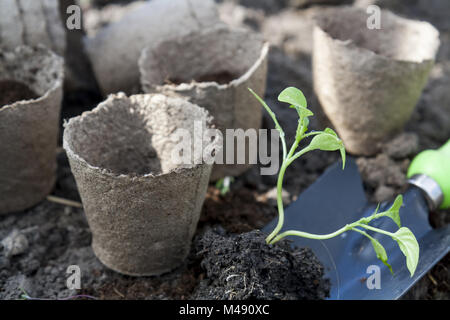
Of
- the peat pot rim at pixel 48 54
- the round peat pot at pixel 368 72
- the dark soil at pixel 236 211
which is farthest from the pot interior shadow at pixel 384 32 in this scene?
the peat pot rim at pixel 48 54

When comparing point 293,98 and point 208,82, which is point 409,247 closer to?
point 293,98

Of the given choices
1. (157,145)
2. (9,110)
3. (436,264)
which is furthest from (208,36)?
(436,264)

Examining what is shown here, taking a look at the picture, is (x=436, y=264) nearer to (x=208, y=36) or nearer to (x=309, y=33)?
(x=208, y=36)

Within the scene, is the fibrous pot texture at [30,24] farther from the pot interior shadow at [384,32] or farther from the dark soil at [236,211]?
the pot interior shadow at [384,32]

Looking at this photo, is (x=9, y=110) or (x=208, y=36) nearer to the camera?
(x=9, y=110)

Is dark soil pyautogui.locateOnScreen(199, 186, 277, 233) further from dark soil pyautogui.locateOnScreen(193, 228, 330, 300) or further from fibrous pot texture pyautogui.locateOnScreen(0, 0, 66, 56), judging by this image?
fibrous pot texture pyautogui.locateOnScreen(0, 0, 66, 56)
